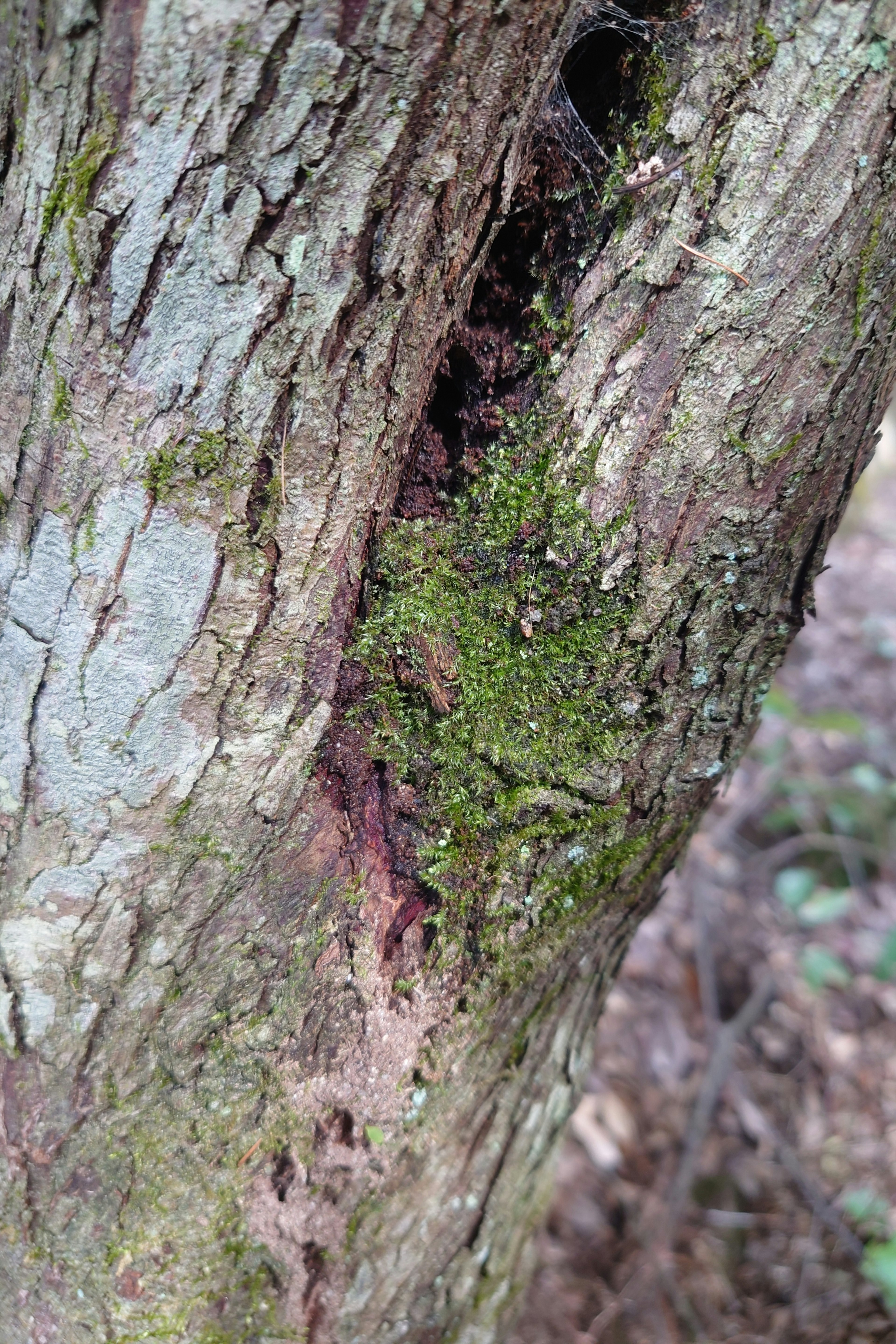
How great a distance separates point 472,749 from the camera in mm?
1073

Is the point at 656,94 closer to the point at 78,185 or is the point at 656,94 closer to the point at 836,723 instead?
the point at 78,185

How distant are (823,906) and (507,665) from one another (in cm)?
242

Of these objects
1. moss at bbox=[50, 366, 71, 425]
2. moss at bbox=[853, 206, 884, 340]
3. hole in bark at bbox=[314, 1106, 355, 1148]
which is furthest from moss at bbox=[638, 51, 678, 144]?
hole in bark at bbox=[314, 1106, 355, 1148]

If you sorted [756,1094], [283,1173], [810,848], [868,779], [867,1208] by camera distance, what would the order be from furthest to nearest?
[810,848] → [868,779] → [756,1094] → [867,1208] → [283,1173]

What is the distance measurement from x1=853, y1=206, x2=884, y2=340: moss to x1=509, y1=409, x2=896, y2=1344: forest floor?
6.72ft

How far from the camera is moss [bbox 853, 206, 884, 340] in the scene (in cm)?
87

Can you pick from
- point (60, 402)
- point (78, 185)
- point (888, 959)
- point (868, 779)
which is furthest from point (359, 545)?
point (868, 779)

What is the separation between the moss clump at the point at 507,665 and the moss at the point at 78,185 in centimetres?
47

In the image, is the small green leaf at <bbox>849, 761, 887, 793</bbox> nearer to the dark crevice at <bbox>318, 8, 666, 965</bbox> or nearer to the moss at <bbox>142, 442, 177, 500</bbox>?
the dark crevice at <bbox>318, 8, 666, 965</bbox>

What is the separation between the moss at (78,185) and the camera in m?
0.76

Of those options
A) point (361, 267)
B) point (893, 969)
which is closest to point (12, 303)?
point (361, 267)

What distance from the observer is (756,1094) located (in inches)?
117

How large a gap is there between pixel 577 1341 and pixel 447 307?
9.27 feet

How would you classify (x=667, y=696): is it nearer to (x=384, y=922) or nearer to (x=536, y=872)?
(x=536, y=872)
